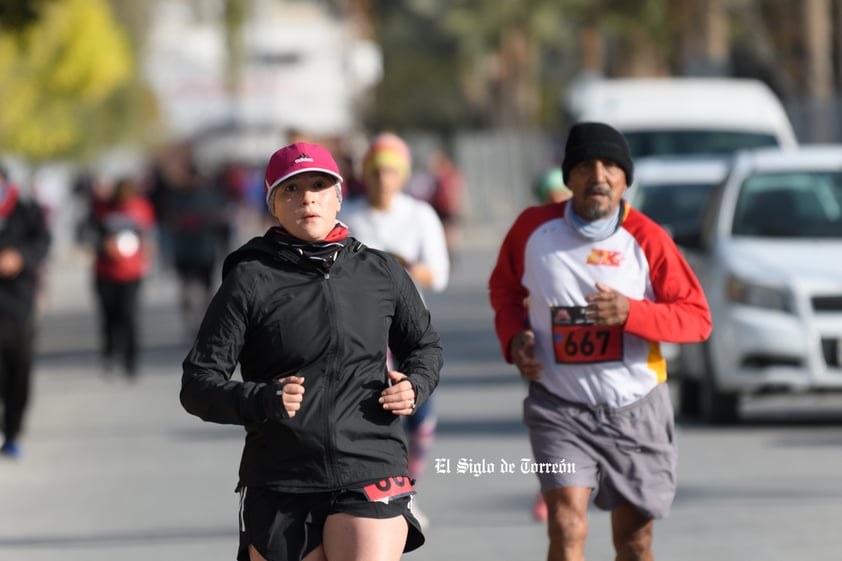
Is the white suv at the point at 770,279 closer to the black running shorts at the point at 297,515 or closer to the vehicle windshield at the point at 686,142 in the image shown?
the vehicle windshield at the point at 686,142

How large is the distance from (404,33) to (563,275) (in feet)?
218

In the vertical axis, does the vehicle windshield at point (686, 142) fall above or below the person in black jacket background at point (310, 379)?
below

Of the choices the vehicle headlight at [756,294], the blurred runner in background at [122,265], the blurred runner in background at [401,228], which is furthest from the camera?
the blurred runner in background at [122,265]

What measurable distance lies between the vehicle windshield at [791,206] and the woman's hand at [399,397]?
8.82 meters

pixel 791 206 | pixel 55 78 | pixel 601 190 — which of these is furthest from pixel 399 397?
pixel 55 78

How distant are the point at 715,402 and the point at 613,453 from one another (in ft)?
23.7

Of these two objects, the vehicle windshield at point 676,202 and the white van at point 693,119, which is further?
the white van at point 693,119

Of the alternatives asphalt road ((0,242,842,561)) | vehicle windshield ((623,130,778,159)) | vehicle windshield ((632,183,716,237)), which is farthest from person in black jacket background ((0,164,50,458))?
vehicle windshield ((623,130,778,159))

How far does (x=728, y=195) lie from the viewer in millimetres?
14484

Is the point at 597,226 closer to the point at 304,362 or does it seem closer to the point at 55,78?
the point at 304,362

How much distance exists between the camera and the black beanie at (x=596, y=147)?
23.5 feet

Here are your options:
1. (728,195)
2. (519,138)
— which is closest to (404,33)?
(519,138)

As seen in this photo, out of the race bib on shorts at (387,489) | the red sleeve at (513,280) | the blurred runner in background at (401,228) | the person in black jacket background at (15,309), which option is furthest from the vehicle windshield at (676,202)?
the race bib on shorts at (387,489)

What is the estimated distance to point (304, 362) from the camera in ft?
18.6
